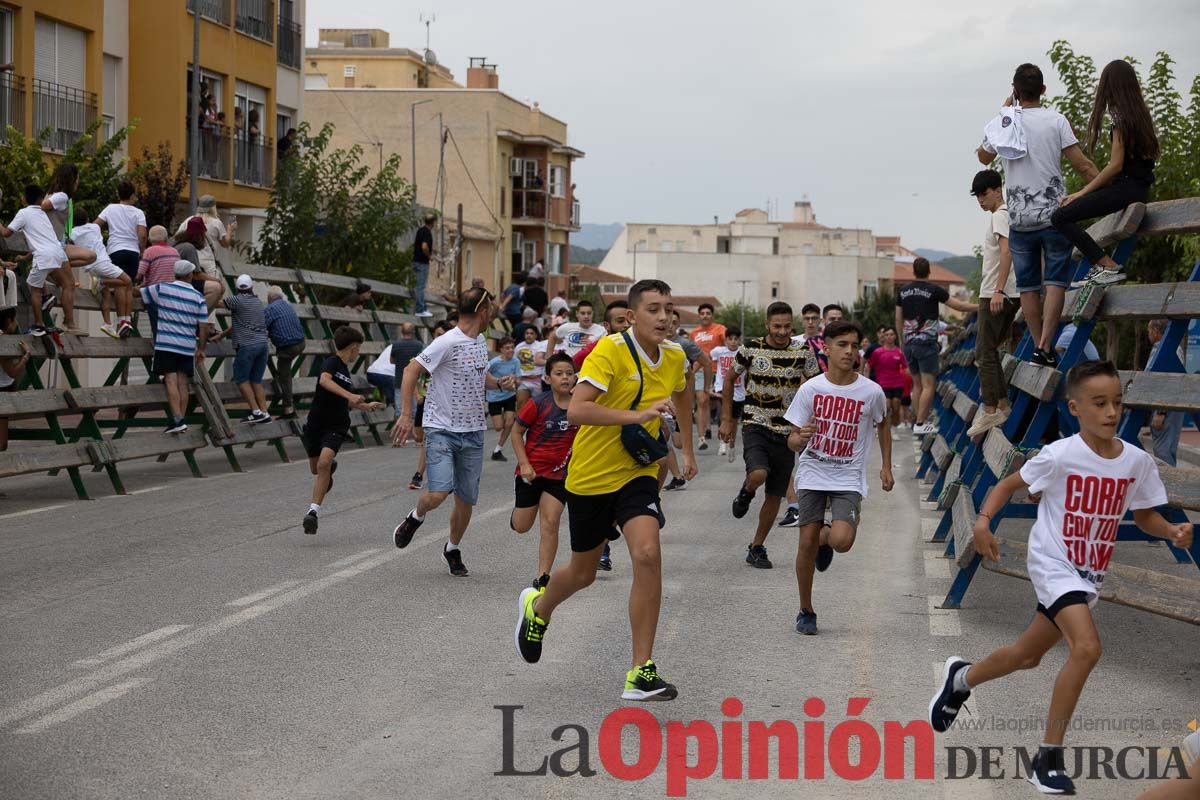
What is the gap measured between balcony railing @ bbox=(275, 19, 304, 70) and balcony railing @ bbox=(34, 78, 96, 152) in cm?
941

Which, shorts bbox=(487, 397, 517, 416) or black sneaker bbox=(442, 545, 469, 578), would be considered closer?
black sneaker bbox=(442, 545, 469, 578)

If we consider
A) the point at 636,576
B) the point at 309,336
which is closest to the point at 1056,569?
the point at 636,576

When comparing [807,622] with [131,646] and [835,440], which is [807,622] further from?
[131,646]

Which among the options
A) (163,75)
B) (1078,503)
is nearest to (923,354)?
→ (1078,503)

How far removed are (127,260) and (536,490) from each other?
33.0 feet

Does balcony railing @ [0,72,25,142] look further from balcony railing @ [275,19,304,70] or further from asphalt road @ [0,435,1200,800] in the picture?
asphalt road @ [0,435,1200,800]

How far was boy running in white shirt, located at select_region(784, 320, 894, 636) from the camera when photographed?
920 centimetres

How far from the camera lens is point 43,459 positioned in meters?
14.7

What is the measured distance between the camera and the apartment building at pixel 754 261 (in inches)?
5320

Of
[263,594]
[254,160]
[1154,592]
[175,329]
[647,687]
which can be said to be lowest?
[263,594]

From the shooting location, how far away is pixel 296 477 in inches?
704

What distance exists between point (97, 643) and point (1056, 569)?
5.07 metres

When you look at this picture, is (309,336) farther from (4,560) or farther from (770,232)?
(770,232)

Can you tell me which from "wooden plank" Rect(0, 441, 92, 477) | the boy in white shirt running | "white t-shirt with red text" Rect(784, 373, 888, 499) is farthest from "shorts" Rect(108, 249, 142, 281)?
the boy in white shirt running
